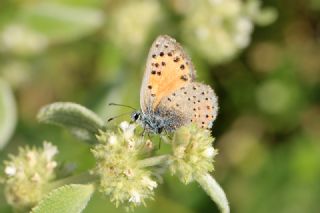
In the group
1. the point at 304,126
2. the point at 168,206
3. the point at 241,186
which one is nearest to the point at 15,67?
the point at 168,206

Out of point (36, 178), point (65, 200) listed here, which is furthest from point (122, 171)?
point (36, 178)

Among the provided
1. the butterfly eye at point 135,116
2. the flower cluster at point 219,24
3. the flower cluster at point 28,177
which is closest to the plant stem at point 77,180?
the flower cluster at point 28,177

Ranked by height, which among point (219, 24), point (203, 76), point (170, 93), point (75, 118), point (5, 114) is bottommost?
point (75, 118)

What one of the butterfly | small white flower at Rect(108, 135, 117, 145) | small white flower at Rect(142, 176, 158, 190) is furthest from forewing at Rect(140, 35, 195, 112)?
small white flower at Rect(142, 176, 158, 190)

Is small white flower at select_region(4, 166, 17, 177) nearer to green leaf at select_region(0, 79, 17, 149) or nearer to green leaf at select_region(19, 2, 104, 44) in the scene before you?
green leaf at select_region(0, 79, 17, 149)

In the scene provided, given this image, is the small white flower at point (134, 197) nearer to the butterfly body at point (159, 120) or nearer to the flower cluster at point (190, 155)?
the flower cluster at point (190, 155)

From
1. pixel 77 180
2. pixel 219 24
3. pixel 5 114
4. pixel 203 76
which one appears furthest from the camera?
pixel 203 76

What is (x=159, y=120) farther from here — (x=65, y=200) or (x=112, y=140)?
(x=65, y=200)
